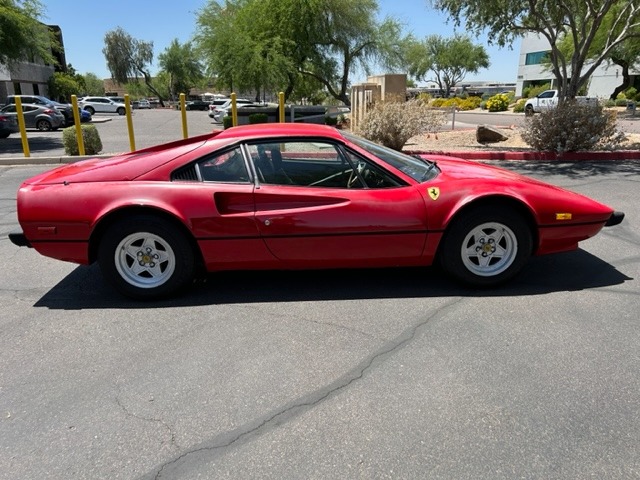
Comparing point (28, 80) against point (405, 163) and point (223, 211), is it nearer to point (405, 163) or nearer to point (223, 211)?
point (223, 211)

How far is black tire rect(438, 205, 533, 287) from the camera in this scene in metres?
3.87

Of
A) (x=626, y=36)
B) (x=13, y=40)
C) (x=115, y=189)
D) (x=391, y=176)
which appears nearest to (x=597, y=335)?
(x=391, y=176)

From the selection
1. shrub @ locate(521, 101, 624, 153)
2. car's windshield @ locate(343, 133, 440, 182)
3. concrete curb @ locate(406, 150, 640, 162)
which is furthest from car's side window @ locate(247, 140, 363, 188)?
shrub @ locate(521, 101, 624, 153)

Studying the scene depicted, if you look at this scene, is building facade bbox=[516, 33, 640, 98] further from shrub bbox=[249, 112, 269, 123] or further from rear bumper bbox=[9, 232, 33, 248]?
rear bumper bbox=[9, 232, 33, 248]

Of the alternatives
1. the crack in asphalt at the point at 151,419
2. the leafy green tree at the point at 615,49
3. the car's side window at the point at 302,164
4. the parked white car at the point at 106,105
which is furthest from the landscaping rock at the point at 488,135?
the parked white car at the point at 106,105

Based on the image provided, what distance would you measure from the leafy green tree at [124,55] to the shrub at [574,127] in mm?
76391

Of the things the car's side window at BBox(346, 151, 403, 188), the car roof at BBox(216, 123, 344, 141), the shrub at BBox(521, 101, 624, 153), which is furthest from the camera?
the shrub at BBox(521, 101, 624, 153)

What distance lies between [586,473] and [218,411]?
5.88 feet

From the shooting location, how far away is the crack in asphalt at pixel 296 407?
2322 mm

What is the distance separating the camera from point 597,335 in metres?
3.32

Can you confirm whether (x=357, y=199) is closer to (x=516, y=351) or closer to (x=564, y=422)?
(x=516, y=351)

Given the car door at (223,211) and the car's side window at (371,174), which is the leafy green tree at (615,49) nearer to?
the car's side window at (371,174)

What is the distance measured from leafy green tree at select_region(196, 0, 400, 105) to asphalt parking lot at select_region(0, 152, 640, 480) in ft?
66.3

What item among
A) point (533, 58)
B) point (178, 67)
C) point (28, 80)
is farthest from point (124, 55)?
point (533, 58)
